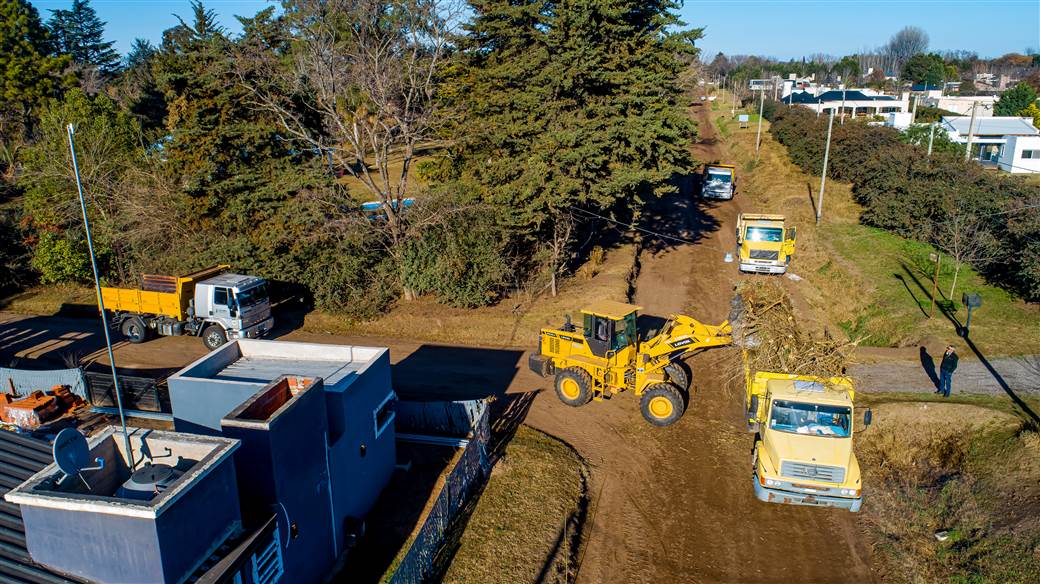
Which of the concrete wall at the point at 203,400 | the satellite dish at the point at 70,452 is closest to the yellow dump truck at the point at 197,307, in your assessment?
the concrete wall at the point at 203,400

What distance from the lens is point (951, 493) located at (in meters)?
13.6

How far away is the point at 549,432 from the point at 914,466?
28.8ft

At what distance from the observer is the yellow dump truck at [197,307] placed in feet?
72.8

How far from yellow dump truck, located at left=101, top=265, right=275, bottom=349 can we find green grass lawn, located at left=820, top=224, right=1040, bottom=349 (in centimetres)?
2201

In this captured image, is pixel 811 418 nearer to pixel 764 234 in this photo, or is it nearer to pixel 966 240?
pixel 764 234

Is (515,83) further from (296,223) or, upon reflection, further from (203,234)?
(203,234)

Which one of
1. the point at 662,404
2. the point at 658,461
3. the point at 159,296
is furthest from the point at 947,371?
the point at 159,296

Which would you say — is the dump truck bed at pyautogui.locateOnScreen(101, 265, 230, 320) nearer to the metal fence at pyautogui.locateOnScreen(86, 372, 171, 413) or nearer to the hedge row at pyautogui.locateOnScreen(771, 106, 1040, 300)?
the metal fence at pyautogui.locateOnScreen(86, 372, 171, 413)

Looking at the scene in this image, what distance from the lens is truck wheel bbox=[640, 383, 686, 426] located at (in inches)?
634

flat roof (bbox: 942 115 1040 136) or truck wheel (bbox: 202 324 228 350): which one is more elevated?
flat roof (bbox: 942 115 1040 136)

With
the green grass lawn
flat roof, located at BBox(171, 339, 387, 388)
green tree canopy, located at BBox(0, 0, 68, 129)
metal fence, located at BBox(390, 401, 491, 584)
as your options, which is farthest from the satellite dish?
green tree canopy, located at BBox(0, 0, 68, 129)

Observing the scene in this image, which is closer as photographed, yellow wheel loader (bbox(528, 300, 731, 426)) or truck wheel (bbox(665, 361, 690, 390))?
yellow wheel loader (bbox(528, 300, 731, 426))

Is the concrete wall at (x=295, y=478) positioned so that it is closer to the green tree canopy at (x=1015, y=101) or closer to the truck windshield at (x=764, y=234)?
the truck windshield at (x=764, y=234)

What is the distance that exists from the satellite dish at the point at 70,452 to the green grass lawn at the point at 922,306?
23.0 metres
